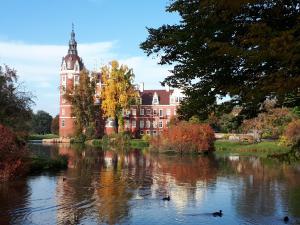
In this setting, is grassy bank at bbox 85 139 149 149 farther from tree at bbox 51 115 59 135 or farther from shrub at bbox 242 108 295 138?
tree at bbox 51 115 59 135

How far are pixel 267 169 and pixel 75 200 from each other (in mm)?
19246

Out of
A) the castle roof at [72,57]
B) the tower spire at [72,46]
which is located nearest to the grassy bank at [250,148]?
the castle roof at [72,57]

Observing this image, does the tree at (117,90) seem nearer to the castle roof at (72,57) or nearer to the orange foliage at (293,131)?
the castle roof at (72,57)

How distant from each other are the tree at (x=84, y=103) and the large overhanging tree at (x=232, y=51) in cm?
6087

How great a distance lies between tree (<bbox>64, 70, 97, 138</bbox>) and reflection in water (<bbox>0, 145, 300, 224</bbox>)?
1645 inches

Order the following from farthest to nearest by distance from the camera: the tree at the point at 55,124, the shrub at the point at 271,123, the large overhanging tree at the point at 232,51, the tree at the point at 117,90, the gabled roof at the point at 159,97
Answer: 1. the tree at the point at 55,124
2. the gabled roof at the point at 159,97
3. the tree at the point at 117,90
4. the shrub at the point at 271,123
5. the large overhanging tree at the point at 232,51

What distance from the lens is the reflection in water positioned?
1730cm

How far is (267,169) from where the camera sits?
3584cm

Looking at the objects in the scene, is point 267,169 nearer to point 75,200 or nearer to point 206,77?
point 75,200

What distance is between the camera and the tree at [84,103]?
7475 cm

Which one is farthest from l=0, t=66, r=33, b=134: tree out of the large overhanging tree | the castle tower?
the castle tower

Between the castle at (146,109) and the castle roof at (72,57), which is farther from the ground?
A: the castle roof at (72,57)

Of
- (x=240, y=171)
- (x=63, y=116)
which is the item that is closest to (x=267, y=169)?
(x=240, y=171)

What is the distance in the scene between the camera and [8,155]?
993 inches
